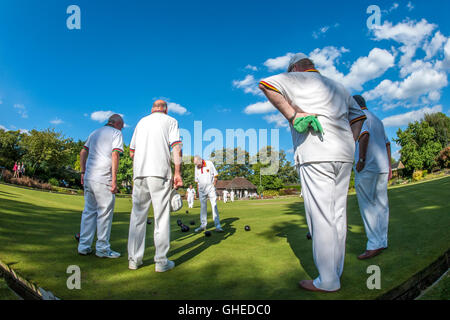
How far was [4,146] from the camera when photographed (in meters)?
45.4

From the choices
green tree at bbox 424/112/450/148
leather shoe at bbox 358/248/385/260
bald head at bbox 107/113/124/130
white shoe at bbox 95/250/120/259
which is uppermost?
green tree at bbox 424/112/450/148

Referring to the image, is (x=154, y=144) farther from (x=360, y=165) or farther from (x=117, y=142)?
(x=360, y=165)

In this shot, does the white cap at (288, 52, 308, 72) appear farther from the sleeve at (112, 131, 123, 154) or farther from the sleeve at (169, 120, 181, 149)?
the sleeve at (112, 131, 123, 154)

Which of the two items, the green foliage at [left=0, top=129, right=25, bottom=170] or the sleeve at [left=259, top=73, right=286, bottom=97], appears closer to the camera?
the sleeve at [left=259, top=73, right=286, bottom=97]

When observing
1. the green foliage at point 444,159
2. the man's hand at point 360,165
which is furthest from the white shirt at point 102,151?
the green foliage at point 444,159

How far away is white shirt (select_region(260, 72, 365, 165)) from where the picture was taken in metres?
3.06

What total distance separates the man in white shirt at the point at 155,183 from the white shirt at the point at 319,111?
192cm

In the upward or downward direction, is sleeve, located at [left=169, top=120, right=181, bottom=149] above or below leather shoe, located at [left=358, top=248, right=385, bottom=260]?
above

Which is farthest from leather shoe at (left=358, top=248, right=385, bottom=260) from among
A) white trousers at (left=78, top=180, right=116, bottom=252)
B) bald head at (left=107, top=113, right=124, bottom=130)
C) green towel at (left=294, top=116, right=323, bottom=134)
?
bald head at (left=107, top=113, right=124, bottom=130)

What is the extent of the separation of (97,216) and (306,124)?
13.5 ft

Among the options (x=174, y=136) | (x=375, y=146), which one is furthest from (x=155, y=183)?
(x=375, y=146)

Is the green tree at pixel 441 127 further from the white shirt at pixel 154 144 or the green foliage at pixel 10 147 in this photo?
the green foliage at pixel 10 147

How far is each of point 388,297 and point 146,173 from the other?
3.38 m

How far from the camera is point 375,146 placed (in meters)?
4.79
